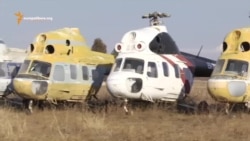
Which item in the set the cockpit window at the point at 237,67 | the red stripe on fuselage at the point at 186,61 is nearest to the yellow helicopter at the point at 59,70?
the red stripe on fuselage at the point at 186,61

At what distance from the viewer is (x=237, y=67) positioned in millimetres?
16266

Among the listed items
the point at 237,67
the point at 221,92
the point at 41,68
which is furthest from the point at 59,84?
the point at 237,67

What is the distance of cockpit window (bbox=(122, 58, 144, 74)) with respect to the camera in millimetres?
17609

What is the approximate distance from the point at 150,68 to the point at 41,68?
3965mm

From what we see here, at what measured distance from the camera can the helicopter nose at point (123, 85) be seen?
17000 millimetres

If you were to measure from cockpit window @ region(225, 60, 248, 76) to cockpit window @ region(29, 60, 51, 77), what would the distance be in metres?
6.41

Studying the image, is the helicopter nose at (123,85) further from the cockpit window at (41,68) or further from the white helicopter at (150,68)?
the cockpit window at (41,68)

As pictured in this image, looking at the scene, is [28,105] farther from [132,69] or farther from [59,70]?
[132,69]

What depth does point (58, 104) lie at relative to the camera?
20078 mm

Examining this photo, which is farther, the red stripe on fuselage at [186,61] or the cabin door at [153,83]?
the red stripe on fuselage at [186,61]

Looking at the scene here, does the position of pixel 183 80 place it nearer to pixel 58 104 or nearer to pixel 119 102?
pixel 119 102

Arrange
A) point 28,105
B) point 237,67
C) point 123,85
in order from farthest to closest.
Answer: point 28,105 < point 123,85 < point 237,67

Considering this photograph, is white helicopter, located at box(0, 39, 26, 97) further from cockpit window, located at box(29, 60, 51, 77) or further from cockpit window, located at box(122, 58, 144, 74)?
cockpit window, located at box(122, 58, 144, 74)

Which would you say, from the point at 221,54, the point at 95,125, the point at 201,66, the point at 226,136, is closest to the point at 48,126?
the point at 95,125
